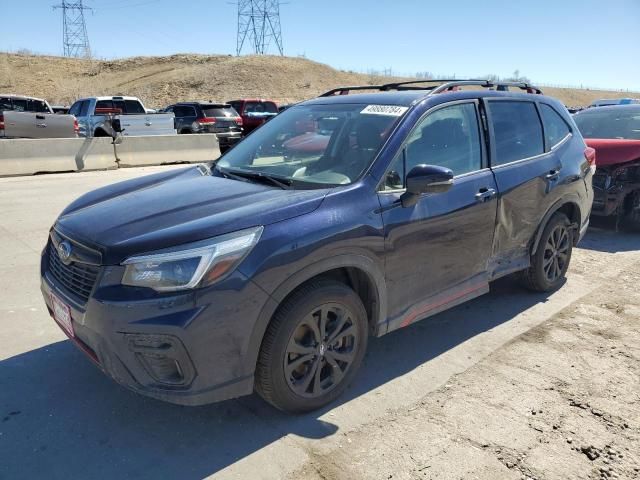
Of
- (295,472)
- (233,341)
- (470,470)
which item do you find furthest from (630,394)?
(233,341)

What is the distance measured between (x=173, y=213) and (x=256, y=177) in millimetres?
781

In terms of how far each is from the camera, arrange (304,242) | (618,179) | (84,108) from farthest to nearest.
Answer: (84,108)
(618,179)
(304,242)

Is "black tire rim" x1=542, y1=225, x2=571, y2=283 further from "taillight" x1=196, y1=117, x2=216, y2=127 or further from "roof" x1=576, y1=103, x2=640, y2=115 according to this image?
"taillight" x1=196, y1=117, x2=216, y2=127

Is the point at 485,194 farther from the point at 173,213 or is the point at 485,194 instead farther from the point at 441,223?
the point at 173,213

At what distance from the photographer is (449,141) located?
3.73 meters

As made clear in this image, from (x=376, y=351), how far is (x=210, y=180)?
173 centimetres

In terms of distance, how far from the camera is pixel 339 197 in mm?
2953

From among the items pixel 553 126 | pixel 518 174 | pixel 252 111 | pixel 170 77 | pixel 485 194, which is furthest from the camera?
pixel 170 77

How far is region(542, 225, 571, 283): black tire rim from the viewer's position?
479cm

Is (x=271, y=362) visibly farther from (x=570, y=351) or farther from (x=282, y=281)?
(x=570, y=351)

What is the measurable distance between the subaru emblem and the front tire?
1.18 metres

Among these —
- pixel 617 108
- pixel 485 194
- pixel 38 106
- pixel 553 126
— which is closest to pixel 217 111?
pixel 38 106

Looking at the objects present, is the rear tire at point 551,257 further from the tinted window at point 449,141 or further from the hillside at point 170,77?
the hillside at point 170,77

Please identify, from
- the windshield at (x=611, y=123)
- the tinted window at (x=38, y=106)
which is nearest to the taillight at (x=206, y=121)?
the tinted window at (x=38, y=106)
